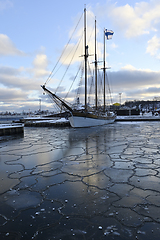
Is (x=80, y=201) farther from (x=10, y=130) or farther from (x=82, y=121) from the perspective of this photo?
(x=82, y=121)

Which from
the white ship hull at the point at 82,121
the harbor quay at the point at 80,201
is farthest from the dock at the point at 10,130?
the harbor quay at the point at 80,201

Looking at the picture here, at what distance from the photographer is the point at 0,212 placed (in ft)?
8.15

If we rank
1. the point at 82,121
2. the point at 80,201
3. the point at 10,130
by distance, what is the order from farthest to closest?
1. the point at 82,121
2. the point at 10,130
3. the point at 80,201

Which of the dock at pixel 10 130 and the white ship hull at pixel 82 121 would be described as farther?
the white ship hull at pixel 82 121

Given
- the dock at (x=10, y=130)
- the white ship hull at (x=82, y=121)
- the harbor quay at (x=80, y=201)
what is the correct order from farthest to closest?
the white ship hull at (x=82, y=121) → the dock at (x=10, y=130) → the harbor quay at (x=80, y=201)

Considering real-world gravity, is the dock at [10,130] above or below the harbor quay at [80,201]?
above

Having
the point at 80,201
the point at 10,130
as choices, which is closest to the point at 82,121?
the point at 10,130

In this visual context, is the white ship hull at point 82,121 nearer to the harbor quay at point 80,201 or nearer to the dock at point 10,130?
the dock at point 10,130

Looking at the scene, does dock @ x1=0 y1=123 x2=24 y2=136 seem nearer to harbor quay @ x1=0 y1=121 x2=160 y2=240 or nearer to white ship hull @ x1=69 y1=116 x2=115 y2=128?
white ship hull @ x1=69 y1=116 x2=115 y2=128

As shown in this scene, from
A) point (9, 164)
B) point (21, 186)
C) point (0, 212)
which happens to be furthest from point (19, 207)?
point (9, 164)

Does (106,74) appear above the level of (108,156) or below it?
above

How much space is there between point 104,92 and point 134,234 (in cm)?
3344

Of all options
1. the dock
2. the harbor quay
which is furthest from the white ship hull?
the harbor quay

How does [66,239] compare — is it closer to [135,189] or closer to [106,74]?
[135,189]
